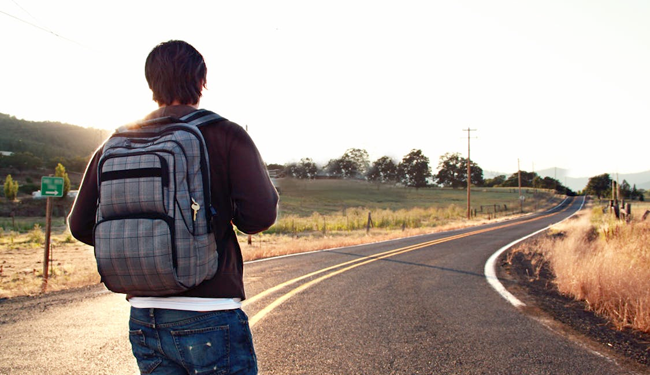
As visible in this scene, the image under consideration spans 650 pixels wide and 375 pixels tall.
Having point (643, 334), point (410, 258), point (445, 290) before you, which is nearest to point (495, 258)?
point (410, 258)

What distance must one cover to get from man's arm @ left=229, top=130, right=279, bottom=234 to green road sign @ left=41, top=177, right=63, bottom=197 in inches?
357

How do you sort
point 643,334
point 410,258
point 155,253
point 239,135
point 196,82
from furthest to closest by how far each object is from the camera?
point 410,258
point 643,334
point 196,82
point 239,135
point 155,253

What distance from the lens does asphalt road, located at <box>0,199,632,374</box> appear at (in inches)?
157

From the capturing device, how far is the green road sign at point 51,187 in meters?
9.36

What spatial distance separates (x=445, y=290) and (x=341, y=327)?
2.91 metres

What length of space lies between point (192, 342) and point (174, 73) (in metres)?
1.10

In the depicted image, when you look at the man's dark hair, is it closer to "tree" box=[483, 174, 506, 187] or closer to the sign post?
the sign post

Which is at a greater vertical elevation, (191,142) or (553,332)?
(191,142)

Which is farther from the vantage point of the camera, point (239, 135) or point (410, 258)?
point (410, 258)

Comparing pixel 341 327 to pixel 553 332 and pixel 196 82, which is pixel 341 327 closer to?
pixel 553 332

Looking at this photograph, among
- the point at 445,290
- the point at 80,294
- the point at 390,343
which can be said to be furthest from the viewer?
the point at 445,290

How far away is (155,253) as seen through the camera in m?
1.61

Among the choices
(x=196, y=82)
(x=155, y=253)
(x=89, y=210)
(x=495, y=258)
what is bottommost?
(x=495, y=258)

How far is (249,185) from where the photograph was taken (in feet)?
5.93
